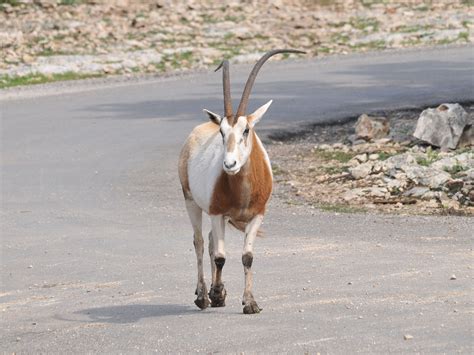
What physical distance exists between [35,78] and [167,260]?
50.2 ft

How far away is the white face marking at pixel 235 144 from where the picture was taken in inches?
367

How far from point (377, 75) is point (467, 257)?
51.2 feet

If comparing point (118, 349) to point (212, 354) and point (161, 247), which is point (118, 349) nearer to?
point (212, 354)

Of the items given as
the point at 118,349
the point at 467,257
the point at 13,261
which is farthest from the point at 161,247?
the point at 118,349

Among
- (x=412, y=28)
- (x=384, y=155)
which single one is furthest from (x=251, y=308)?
(x=412, y=28)

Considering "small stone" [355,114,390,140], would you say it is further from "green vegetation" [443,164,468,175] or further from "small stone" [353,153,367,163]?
"green vegetation" [443,164,468,175]

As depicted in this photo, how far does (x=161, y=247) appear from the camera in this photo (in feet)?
Answer: 43.0

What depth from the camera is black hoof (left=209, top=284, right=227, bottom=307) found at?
1002 cm

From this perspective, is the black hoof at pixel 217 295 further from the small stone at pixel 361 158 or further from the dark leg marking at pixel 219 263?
the small stone at pixel 361 158

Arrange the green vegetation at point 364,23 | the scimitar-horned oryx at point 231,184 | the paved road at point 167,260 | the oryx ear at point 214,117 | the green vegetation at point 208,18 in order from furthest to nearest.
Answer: the green vegetation at point 208,18 → the green vegetation at point 364,23 → the oryx ear at point 214,117 → the scimitar-horned oryx at point 231,184 → the paved road at point 167,260

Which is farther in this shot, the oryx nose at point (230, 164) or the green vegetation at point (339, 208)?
the green vegetation at point (339, 208)

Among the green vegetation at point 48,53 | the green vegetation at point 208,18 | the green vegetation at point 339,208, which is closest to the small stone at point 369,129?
the green vegetation at point 339,208

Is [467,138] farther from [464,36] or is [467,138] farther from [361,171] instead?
[464,36]

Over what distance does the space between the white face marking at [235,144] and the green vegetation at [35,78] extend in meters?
17.1
